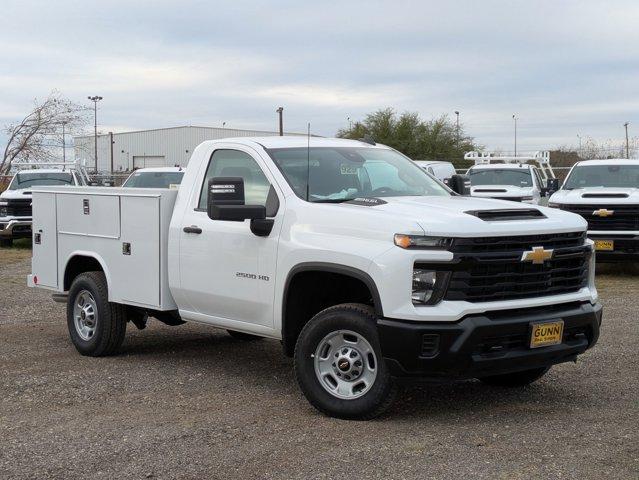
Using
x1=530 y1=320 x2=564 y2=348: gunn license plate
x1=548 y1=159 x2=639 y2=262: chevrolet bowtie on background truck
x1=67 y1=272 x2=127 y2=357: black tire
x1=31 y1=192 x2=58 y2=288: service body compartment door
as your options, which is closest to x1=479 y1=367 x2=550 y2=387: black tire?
x1=530 y1=320 x2=564 y2=348: gunn license plate

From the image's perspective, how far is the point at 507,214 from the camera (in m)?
6.07

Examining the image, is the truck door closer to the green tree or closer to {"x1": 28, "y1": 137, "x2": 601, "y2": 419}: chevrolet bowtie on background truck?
{"x1": 28, "y1": 137, "x2": 601, "y2": 419}: chevrolet bowtie on background truck

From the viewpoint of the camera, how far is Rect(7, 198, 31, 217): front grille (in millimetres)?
21016

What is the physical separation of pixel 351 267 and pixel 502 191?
1326 centimetres

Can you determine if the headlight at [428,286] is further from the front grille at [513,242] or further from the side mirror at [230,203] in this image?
the side mirror at [230,203]

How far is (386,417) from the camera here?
19.9 ft

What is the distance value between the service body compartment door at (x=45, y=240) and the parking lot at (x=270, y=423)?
75 cm

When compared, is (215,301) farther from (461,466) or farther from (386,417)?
(461,466)

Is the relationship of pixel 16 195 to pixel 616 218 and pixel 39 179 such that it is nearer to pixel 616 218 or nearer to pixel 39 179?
pixel 39 179

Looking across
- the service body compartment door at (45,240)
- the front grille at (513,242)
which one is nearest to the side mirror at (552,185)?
the service body compartment door at (45,240)

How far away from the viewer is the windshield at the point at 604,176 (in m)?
15.5

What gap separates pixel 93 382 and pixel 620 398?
4.11 meters

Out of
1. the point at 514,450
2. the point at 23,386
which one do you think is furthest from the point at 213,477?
the point at 23,386

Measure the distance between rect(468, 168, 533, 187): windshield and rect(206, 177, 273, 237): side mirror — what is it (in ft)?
44.3
